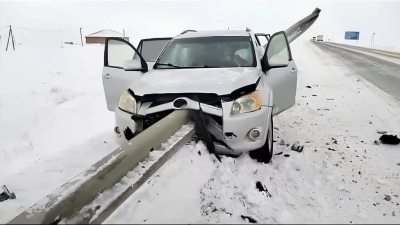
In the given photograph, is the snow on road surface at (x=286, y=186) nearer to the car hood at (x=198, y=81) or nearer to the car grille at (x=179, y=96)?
the car grille at (x=179, y=96)

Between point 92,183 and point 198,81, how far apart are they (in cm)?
188

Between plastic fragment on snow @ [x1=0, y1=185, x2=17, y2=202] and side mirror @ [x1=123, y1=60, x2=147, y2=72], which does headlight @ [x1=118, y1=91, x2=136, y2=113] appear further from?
plastic fragment on snow @ [x1=0, y1=185, x2=17, y2=202]

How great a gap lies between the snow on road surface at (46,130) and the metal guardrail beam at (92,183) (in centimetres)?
135

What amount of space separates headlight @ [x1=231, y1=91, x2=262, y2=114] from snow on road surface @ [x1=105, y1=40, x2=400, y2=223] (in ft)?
1.89

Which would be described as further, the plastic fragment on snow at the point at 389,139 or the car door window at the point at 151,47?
the car door window at the point at 151,47

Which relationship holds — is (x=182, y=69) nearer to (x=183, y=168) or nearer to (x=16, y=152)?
(x=183, y=168)

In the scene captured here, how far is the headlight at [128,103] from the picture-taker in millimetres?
3697

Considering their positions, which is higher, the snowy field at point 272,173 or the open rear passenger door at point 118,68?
the open rear passenger door at point 118,68

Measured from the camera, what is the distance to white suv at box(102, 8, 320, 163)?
3430 mm

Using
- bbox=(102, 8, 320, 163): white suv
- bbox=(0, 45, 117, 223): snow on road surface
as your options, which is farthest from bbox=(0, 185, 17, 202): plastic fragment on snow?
bbox=(102, 8, 320, 163): white suv

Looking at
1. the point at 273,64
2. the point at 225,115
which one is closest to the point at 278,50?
the point at 273,64

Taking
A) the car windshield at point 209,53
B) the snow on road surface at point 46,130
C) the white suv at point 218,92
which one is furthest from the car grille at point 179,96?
the snow on road surface at point 46,130

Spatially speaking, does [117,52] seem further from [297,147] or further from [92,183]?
[92,183]

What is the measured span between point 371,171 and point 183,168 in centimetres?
217
